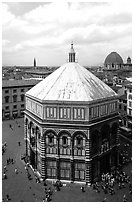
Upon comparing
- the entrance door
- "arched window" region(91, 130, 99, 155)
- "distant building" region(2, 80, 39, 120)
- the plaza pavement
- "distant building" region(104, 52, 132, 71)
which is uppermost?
"distant building" region(104, 52, 132, 71)

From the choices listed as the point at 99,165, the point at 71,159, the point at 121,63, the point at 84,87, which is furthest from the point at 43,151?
the point at 121,63

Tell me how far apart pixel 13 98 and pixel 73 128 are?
55.1m

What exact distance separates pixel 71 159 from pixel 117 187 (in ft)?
27.0

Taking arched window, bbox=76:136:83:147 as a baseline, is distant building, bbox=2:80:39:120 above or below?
above

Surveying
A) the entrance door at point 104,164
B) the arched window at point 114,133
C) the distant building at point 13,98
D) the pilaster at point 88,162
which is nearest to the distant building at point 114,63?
the distant building at point 13,98

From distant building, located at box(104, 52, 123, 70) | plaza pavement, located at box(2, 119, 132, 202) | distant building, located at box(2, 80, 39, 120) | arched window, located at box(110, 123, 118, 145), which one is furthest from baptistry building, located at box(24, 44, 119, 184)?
distant building, located at box(104, 52, 123, 70)

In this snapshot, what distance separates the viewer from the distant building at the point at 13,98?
8944cm

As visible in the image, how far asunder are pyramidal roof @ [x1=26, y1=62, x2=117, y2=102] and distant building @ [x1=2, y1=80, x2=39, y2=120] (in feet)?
143

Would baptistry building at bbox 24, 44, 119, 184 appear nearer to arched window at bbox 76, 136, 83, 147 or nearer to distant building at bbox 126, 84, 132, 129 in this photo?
arched window at bbox 76, 136, 83, 147

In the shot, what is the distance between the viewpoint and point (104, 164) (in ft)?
145

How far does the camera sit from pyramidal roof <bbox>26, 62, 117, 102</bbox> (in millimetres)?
41156

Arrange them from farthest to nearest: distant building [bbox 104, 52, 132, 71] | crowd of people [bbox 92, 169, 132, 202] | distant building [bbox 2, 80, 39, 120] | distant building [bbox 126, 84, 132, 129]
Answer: distant building [bbox 104, 52, 132, 71], distant building [bbox 2, 80, 39, 120], distant building [bbox 126, 84, 132, 129], crowd of people [bbox 92, 169, 132, 202]

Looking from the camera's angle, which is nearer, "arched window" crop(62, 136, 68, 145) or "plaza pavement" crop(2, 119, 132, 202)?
"plaza pavement" crop(2, 119, 132, 202)

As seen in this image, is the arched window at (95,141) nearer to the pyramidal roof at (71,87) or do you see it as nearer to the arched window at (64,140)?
the arched window at (64,140)
